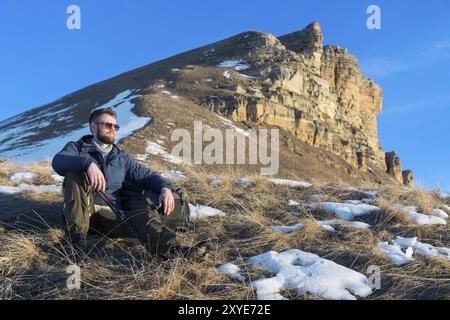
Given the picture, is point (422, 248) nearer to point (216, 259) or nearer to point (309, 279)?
point (309, 279)

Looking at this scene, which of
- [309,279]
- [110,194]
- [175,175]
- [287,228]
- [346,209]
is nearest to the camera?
[309,279]

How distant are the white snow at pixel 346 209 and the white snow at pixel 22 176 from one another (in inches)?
174

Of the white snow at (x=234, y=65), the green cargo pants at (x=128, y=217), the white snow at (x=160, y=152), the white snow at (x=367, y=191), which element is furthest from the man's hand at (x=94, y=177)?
the white snow at (x=234, y=65)

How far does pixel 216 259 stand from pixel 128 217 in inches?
37.4

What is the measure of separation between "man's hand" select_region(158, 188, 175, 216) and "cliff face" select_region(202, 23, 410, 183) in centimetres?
3949

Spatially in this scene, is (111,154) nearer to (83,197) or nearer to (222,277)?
(83,197)

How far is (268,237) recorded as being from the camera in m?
4.58

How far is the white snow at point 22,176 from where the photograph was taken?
7.31 meters

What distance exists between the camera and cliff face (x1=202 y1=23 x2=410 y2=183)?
Answer: 47.5m

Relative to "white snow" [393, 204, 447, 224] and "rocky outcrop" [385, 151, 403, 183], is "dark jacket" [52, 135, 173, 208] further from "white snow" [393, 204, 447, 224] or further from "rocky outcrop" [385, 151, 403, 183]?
"rocky outcrop" [385, 151, 403, 183]

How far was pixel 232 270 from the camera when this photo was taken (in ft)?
12.4

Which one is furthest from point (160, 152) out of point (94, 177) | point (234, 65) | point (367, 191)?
point (234, 65)

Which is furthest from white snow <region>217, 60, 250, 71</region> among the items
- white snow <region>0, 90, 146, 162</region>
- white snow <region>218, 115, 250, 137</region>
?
white snow <region>0, 90, 146, 162</region>
